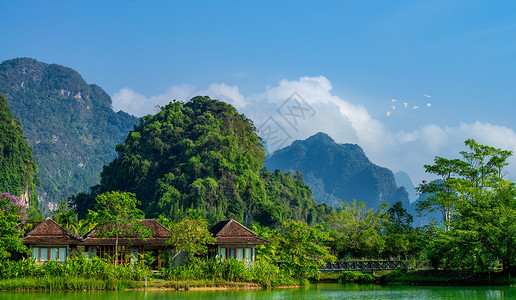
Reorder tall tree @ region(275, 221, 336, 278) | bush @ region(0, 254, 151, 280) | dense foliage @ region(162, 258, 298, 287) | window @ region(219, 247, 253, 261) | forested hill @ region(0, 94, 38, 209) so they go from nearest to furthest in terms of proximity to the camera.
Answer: bush @ region(0, 254, 151, 280) → dense foliage @ region(162, 258, 298, 287) → window @ region(219, 247, 253, 261) → tall tree @ region(275, 221, 336, 278) → forested hill @ region(0, 94, 38, 209)

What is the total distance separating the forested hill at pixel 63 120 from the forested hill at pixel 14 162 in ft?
196

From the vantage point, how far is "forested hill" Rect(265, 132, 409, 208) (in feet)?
612

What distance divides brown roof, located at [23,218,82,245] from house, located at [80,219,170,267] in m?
0.72

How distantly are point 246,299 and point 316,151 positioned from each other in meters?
179

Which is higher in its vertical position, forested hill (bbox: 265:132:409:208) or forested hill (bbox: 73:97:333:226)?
forested hill (bbox: 265:132:409:208)

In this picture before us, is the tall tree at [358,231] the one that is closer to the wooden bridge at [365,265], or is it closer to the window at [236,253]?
the wooden bridge at [365,265]

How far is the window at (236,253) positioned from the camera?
2794 centimetres

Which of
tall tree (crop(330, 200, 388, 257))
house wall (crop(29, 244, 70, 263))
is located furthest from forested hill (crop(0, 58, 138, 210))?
house wall (crop(29, 244, 70, 263))

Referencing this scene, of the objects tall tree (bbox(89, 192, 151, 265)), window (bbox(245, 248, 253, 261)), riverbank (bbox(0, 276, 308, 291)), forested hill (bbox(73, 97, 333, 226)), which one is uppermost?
forested hill (bbox(73, 97, 333, 226))

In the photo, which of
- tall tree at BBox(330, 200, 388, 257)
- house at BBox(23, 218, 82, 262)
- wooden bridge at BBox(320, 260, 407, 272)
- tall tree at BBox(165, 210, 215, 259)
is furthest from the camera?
tall tree at BBox(330, 200, 388, 257)

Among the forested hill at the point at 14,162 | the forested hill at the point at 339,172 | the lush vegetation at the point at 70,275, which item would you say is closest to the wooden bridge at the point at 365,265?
the lush vegetation at the point at 70,275

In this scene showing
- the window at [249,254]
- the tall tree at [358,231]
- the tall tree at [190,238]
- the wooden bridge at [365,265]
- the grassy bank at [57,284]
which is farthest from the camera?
the tall tree at [358,231]

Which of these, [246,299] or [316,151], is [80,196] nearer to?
[246,299]

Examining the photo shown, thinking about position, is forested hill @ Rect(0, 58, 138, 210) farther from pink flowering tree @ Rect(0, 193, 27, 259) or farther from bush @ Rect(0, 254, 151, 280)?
bush @ Rect(0, 254, 151, 280)
